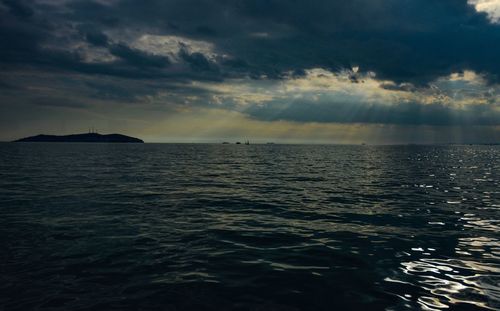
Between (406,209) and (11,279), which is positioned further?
(406,209)

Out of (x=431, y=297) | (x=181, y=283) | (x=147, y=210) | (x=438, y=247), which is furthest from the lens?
(x=147, y=210)

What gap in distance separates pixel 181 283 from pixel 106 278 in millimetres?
Result: 2422

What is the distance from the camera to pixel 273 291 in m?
9.33

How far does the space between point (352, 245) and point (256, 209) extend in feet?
29.0

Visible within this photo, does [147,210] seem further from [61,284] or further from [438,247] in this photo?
[438,247]

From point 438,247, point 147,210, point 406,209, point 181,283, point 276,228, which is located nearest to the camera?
point 181,283

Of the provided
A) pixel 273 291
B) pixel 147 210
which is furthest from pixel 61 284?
pixel 147 210

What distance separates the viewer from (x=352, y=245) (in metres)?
14.0

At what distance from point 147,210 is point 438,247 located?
1629 centimetres

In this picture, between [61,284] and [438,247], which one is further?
[438,247]

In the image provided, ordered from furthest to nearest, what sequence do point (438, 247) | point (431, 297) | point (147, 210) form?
point (147, 210), point (438, 247), point (431, 297)

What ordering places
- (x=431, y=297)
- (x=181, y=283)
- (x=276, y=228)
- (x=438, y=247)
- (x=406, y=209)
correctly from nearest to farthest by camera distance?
(x=431, y=297), (x=181, y=283), (x=438, y=247), (x=276, y=228), (x=406, y=209)

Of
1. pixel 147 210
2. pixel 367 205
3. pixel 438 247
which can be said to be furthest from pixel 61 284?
pixel 367 205

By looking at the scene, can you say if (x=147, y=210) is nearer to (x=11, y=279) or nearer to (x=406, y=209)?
(x=11, y=279)
